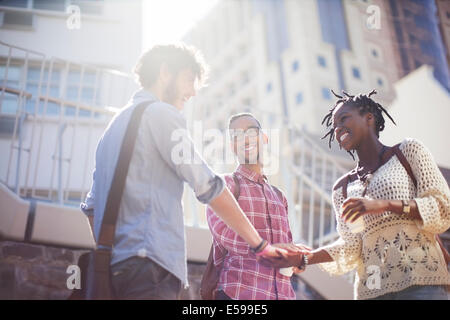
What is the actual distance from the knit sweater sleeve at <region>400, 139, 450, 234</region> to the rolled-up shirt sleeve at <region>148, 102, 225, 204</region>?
3.29 ft

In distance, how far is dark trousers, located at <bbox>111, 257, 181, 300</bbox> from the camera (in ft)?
5.19

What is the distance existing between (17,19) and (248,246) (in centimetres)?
779

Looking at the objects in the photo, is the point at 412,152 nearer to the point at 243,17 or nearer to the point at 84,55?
the point at 84,55

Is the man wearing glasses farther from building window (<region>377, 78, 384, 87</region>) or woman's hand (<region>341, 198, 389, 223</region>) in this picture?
building window (<region>377, 78, 384, 87</region>)

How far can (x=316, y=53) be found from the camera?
96.0 feet

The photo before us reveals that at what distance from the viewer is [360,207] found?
205 cm

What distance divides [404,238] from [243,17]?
38.4 meters

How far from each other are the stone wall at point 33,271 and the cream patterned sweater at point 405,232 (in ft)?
4.57

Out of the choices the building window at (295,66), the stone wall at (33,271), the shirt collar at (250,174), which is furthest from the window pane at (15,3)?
the building window at (295,66)

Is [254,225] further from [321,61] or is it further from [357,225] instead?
[321,61]

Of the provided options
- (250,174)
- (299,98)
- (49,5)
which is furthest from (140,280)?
(299,98)

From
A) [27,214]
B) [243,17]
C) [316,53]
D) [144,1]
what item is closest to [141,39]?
[144,1]

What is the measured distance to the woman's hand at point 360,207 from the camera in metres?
2.04

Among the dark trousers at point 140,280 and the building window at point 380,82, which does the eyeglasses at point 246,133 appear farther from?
the building window at point 380,82
